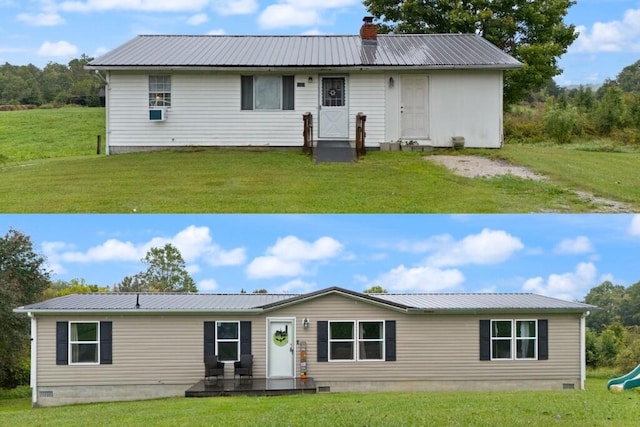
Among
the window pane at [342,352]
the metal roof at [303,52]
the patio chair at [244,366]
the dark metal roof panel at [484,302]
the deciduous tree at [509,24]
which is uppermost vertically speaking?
the deciduous tree at [509,24]

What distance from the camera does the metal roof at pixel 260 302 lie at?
16.7m

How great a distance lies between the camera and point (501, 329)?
17297 mm

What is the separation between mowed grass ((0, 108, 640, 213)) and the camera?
44.6ft

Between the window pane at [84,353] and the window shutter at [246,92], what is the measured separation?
7.05 metres

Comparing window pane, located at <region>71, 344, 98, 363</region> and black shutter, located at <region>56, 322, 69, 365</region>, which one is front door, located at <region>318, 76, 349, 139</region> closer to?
window pane, located at <region>71, 344, 98, 363</region>

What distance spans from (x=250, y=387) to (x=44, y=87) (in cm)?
3913

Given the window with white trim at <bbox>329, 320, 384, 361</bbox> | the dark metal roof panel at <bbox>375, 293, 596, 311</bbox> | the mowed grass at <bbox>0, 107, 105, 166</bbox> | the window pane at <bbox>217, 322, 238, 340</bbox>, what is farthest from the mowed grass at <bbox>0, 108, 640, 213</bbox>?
the mowed grass at <bbox>0, 107, 105, 166</bbox>

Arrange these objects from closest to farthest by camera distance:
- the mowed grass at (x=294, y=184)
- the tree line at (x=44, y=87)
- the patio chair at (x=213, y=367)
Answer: the mowed grass at (x=294, y=184) < the patio chair at (x=213, y=367) < the tree line at (x=44, y=87)

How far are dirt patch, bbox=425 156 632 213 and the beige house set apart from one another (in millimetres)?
2985

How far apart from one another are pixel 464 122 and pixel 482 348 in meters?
5.86

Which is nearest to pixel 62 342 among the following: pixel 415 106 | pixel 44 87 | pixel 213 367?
pixel 213 367

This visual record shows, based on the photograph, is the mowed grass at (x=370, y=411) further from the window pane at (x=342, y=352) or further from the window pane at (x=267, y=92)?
the window pane at (x=267, y=92)

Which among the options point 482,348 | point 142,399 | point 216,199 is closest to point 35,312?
point 142,399

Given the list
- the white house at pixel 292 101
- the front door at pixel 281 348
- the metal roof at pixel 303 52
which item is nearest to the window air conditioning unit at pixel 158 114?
the white house at pixel 292 101
